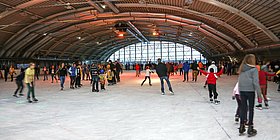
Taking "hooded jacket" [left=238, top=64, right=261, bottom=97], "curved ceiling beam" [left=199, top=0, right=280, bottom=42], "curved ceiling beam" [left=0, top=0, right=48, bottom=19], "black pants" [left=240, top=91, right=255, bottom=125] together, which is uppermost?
"curved ceiling beam" [left=0, top=0, right=48, bottom=19]

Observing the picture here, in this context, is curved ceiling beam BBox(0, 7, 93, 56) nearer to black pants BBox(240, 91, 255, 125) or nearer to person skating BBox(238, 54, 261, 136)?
person skating BBox(238, 54, 261, 136)

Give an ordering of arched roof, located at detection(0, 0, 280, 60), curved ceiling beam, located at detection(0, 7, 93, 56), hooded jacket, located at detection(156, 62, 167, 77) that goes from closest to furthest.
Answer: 1. hooded jacket, located at detection(156, 62, 167, 77)
2. arched roof, located at detection(0, 0, 280, 60)
3. curved ceiling beam, located at detection(0, 7, 93, 56)

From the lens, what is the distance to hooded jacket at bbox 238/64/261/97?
4301mm

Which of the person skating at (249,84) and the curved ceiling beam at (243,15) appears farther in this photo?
the curved ceiling beam at (243,15)

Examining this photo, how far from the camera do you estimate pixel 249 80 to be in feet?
14.2

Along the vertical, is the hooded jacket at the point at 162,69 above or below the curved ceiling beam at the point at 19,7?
below

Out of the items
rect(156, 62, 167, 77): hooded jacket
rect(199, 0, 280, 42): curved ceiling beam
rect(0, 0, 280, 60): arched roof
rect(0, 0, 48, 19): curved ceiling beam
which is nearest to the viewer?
rect(156, 62, 167, 77): hooded jacket

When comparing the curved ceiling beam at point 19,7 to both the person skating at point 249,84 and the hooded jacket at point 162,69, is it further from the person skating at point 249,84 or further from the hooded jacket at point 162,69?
the person skating at point 249,84

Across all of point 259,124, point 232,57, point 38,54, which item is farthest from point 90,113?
point 38,54

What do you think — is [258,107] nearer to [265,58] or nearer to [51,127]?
[51,127]

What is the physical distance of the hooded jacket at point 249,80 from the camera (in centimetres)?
430

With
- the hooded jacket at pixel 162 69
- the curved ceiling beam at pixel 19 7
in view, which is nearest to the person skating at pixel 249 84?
the hooded jacket at pixel 162 69

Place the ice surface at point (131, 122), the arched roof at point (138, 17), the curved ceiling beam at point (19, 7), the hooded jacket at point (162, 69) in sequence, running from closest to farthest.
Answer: the ice surface at point (131, 122)
the hooded jacket at point (162, 69)
the arched roof at point (138, 17)
the curved ceiling beam at point (19, 7)

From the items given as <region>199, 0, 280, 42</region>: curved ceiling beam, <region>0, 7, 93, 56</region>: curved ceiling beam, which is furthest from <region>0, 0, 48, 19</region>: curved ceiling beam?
<region>199, 0, 280, 42</region>: curved ceiling beam
